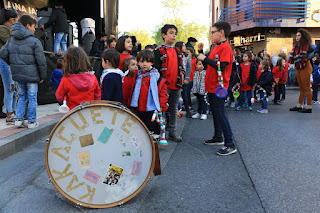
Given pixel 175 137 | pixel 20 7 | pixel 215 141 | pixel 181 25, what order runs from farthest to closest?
1. pixel 181 25
2. pixel 20 7
3. pixel 175 137
4. pixel 215 141

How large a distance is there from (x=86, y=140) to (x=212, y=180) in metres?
1.53

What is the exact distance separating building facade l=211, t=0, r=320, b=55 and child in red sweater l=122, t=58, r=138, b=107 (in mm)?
21692

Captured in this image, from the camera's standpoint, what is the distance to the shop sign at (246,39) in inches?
1007

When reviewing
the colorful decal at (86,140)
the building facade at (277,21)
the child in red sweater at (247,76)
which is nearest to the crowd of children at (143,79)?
the colorful decal at (86,140)

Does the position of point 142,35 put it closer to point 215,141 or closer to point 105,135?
point 215,141

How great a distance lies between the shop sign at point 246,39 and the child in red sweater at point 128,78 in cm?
2334

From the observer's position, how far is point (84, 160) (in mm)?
2463

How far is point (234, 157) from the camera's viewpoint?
418 centimetres

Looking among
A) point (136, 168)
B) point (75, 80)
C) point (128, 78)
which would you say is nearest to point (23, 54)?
point (128, 78)

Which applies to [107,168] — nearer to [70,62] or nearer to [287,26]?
[70,62]

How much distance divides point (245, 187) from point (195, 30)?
45.5m

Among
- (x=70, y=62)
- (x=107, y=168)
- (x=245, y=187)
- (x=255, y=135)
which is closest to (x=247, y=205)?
(x=245, y=187)

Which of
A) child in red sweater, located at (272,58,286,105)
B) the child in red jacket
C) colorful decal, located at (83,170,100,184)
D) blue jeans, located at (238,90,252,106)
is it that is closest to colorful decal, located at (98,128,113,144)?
colorful decal, located at (83,170,100,184)

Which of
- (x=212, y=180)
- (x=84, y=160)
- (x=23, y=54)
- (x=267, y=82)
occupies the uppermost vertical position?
(x=23, y=54)
